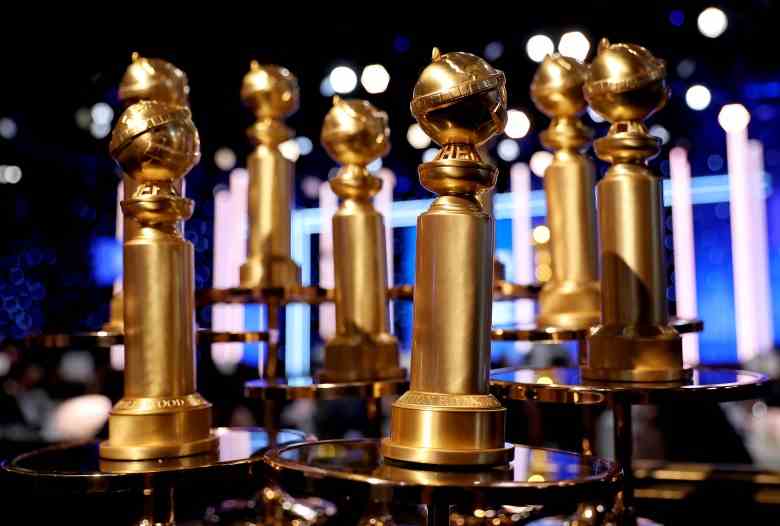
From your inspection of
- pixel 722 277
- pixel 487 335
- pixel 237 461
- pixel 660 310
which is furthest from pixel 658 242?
pixel 722 277

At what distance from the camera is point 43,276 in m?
3.30

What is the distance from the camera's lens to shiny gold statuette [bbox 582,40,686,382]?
3.45 ft

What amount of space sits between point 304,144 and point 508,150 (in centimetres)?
83

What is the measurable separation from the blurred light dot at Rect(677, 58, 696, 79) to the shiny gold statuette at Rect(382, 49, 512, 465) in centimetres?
242

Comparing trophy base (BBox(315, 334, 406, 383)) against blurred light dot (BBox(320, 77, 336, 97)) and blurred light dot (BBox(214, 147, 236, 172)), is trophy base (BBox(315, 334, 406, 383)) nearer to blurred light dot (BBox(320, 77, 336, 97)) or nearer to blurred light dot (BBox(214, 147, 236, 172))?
blurred light dot (BBox(320, 77, 336, 97))

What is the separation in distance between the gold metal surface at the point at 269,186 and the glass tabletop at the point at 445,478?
847mm

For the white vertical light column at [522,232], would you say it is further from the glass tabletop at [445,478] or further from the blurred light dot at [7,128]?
the glass tabletop at [445,478]

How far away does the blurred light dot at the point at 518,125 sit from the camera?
10.5 feet

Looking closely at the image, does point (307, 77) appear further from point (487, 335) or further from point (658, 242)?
point (487, 335)

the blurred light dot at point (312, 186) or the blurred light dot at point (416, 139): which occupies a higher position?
the blurred light dot at point (416, 139)

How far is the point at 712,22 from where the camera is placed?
2.89m

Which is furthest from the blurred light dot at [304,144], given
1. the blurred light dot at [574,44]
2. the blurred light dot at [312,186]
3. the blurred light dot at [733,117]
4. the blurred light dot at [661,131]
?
the blurred light dot at [733,117]

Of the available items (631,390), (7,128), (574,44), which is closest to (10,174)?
(7,128)

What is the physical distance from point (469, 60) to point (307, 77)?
8.68ft
